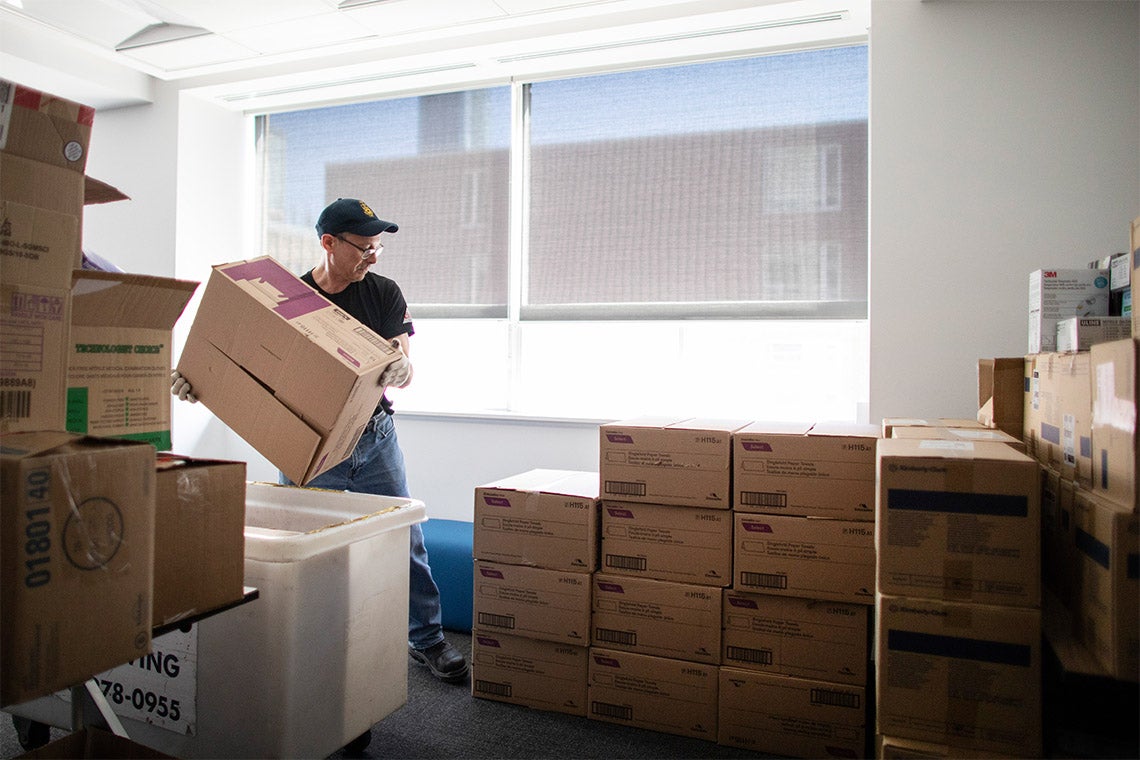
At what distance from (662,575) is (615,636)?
0.83 ft

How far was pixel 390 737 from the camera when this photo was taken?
6.91 ft

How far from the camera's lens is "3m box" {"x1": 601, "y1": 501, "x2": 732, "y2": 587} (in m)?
2.18

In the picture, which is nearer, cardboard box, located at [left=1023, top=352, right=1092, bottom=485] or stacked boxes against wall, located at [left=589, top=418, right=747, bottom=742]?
cardboard box, located at [left=1023, top=352, right=1092, bottom=485]

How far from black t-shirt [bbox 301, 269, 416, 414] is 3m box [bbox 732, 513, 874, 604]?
131 cm

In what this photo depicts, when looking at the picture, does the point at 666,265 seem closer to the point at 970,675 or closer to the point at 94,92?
the point at 970,675

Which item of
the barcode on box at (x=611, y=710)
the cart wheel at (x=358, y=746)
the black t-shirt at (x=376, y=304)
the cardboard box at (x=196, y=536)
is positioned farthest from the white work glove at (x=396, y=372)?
the barcode on box at (x=611, y=710)

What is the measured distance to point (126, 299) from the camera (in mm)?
1377

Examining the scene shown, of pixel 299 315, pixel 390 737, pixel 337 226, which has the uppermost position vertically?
pixel 337 226

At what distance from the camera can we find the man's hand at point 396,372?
1.88m

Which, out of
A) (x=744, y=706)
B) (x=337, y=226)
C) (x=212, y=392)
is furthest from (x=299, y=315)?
(x=744, y=706)

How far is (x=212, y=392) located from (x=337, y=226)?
2.63 feet

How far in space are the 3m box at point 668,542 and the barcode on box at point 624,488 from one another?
0.04 metres

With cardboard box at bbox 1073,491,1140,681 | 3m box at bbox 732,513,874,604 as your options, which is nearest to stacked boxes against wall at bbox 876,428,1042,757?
cardboard box at bbox 1073,491,1140,681

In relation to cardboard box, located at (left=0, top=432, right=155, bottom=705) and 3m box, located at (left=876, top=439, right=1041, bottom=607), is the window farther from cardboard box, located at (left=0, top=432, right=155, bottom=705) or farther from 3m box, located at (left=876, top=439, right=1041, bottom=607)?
cardboard box, located at (left=0, top=432, right=155, bottom=705)
